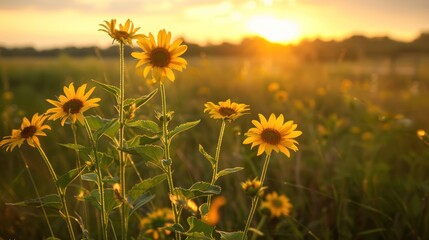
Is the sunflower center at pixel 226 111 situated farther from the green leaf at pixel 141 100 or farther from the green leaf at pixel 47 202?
the green leaf at pixel 47 202

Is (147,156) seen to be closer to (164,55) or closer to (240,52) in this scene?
(164,55)

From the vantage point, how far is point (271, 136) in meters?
1.15

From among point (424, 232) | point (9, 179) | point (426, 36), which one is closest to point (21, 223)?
point (9, 179)

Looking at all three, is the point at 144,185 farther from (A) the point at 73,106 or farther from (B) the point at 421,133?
(B) the point at 421,133

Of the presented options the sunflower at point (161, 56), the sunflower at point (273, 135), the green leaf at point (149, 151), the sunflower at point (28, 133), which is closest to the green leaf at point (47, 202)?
the sunflower at point (28, 133)

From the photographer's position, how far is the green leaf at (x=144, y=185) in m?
1.07

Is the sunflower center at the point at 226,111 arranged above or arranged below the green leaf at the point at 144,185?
above

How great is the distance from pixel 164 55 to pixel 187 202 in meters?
0.42

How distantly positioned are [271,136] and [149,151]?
0.36 metres

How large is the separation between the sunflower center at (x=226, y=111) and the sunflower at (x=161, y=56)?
0.19m

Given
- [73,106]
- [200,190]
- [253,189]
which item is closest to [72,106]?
[73,106]

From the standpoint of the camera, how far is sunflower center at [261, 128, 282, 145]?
3.72ft

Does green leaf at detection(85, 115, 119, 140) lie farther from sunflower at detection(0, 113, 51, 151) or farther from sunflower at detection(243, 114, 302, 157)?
sunflower at detection(243, 114, 302, 157)

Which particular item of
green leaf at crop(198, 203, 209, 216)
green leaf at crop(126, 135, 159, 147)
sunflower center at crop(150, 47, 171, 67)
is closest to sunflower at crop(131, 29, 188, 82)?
sunflower center at crop(150, 47, 171, 67)
